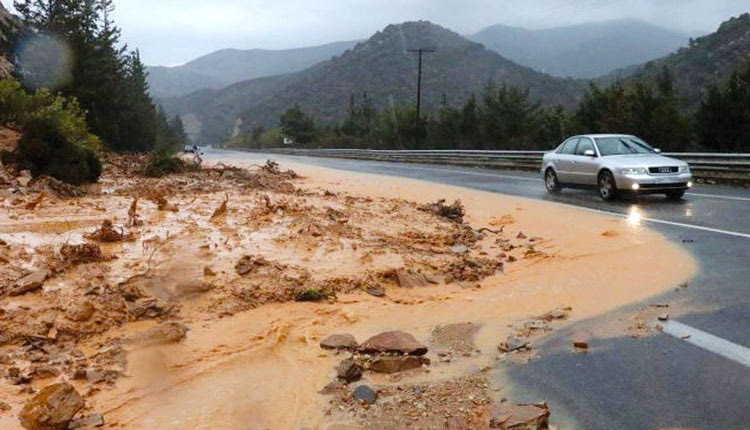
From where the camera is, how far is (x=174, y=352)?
495 centimetres

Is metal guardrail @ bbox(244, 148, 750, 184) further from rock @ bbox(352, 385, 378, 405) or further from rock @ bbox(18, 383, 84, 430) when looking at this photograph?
rock @ bbox(18, 383, 84, 430)

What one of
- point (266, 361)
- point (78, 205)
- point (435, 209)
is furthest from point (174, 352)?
point (435, 209)

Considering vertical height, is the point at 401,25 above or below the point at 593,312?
above

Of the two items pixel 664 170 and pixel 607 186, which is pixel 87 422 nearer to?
pixel 607 186

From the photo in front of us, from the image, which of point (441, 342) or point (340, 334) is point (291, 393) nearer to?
point (340, 334)

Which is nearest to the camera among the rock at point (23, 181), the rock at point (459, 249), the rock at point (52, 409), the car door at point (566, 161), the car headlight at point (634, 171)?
the rock at point (52, 409)

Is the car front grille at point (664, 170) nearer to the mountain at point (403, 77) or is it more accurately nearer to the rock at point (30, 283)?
the rock at point (30, 283)

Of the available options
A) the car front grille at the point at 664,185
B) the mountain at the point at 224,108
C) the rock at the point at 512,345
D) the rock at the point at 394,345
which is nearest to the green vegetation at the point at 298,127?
the mountain at the point at 224,108

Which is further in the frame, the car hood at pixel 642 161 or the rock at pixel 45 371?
the car hood at pixel 642 161

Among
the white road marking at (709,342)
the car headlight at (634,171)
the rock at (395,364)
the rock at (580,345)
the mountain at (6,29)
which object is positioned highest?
the mountain at (6,29)

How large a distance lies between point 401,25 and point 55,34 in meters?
102

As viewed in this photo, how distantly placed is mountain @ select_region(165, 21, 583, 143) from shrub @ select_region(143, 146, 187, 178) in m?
69.9

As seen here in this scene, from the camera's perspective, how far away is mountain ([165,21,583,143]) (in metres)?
101

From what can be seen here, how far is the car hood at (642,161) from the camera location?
13039 millimetres
